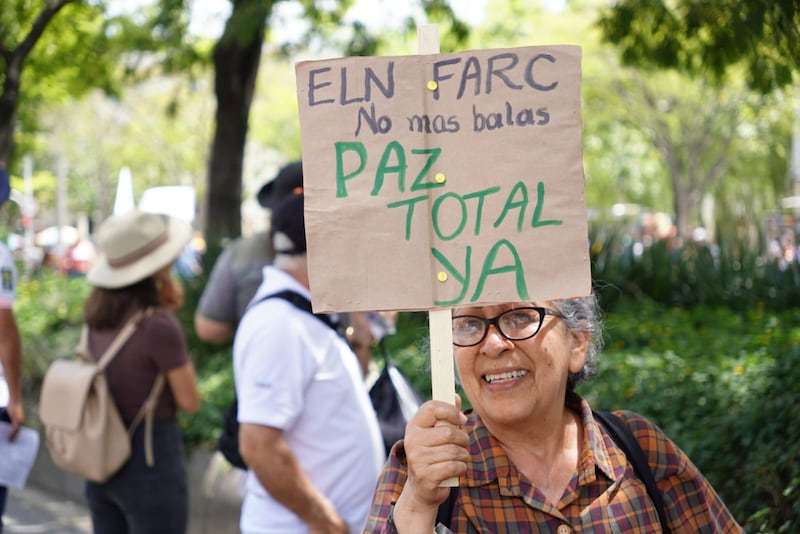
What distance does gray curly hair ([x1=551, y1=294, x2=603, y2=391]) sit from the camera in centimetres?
254

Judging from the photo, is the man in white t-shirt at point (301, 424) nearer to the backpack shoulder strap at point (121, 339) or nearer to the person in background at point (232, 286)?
the backpack shoulder strap at point (121, 339)

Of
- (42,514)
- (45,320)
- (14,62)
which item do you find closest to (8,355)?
(14,62)

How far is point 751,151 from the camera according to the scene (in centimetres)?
3262

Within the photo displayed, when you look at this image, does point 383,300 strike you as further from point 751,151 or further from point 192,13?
point 751,151

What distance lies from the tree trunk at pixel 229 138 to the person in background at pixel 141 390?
609 cm

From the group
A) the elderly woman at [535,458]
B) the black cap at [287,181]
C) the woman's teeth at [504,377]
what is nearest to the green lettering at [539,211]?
the elderly woman at [535,458]

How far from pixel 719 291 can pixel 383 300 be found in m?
6.28

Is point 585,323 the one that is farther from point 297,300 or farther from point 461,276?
point 297,300

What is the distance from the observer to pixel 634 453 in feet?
8.04

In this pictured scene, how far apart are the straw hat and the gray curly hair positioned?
2.55 metres

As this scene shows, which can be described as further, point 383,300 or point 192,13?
point 192,13

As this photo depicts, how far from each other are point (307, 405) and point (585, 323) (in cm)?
117

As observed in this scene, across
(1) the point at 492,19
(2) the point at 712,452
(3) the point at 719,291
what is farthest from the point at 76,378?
(1) the point at 492,19

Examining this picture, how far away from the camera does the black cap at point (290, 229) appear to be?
371 centimetres
